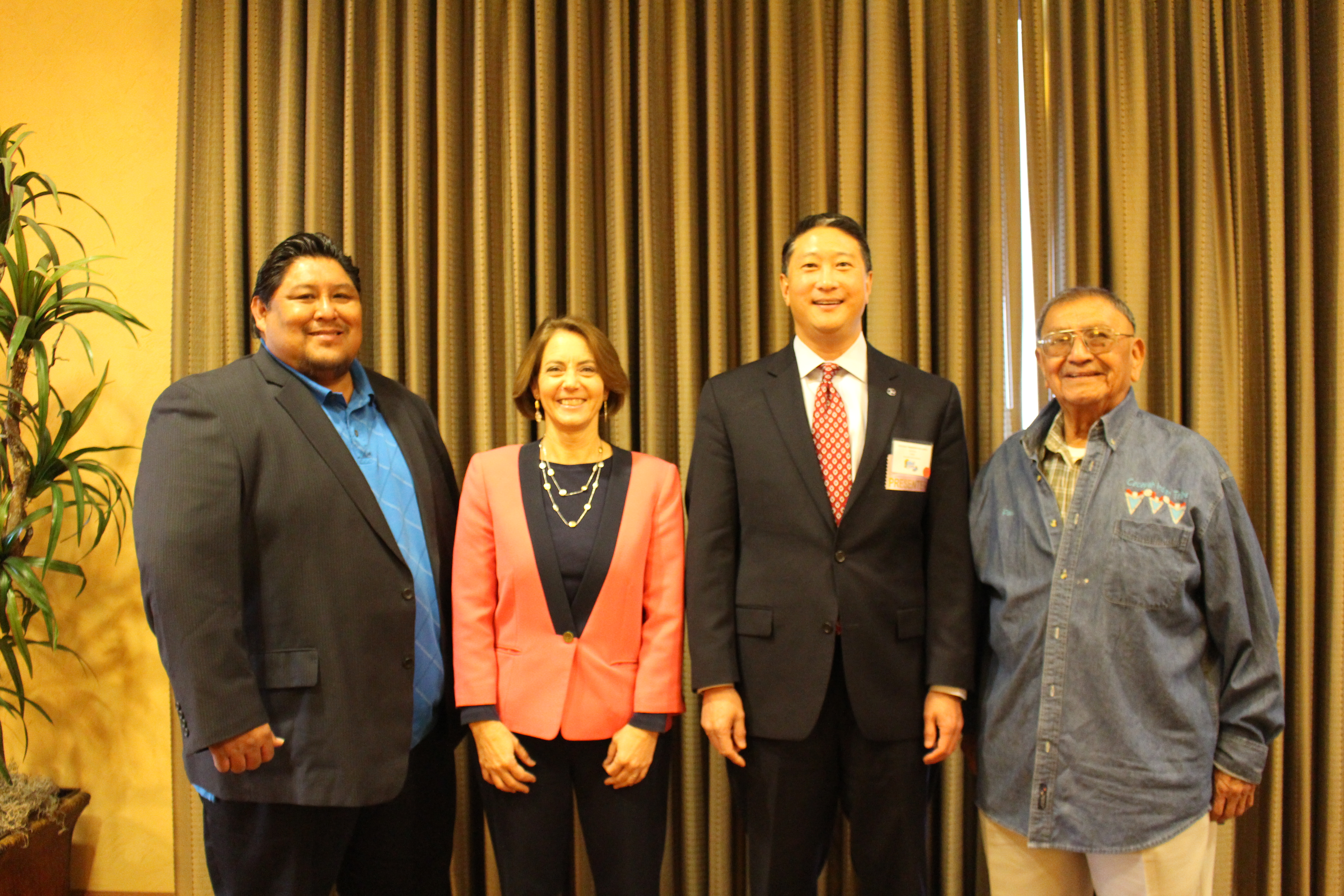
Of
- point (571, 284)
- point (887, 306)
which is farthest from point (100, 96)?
point (887, 306)

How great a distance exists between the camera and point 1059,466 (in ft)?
5.46

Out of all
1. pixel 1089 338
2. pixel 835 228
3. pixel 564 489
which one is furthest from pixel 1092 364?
pixel 564 489

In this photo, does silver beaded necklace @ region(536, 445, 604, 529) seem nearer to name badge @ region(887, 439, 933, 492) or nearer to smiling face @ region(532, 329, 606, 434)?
smiling face @ region(532, 329, 606, 434)

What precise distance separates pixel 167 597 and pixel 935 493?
1510 millimetres

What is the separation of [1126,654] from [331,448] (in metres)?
1.62

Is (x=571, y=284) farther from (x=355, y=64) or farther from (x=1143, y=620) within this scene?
(x=1143, y=620)

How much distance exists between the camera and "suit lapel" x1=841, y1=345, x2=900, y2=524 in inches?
64.1

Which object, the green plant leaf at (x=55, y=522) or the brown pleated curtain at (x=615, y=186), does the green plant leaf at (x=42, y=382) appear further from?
the brown pleated curtain at (x=615, y=186)

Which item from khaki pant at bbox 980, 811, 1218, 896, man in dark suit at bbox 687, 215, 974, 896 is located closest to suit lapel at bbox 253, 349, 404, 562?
man in dark suit at bbox 687, 215, 974, 896

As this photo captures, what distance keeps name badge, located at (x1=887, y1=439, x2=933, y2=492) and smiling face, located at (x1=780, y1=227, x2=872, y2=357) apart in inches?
10.3

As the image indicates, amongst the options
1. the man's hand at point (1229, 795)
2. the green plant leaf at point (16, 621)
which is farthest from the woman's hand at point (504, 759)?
the green plant leaf at point (16, 621)

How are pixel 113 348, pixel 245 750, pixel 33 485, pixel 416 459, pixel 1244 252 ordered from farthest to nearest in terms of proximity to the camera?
1. pixel 113 348
2. pixel 1244 252
3. pixel 33 485
4. pixel 416 459
5. pixel 245 750

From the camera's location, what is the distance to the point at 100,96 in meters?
2.58

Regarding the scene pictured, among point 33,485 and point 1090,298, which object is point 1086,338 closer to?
point 1090,298
